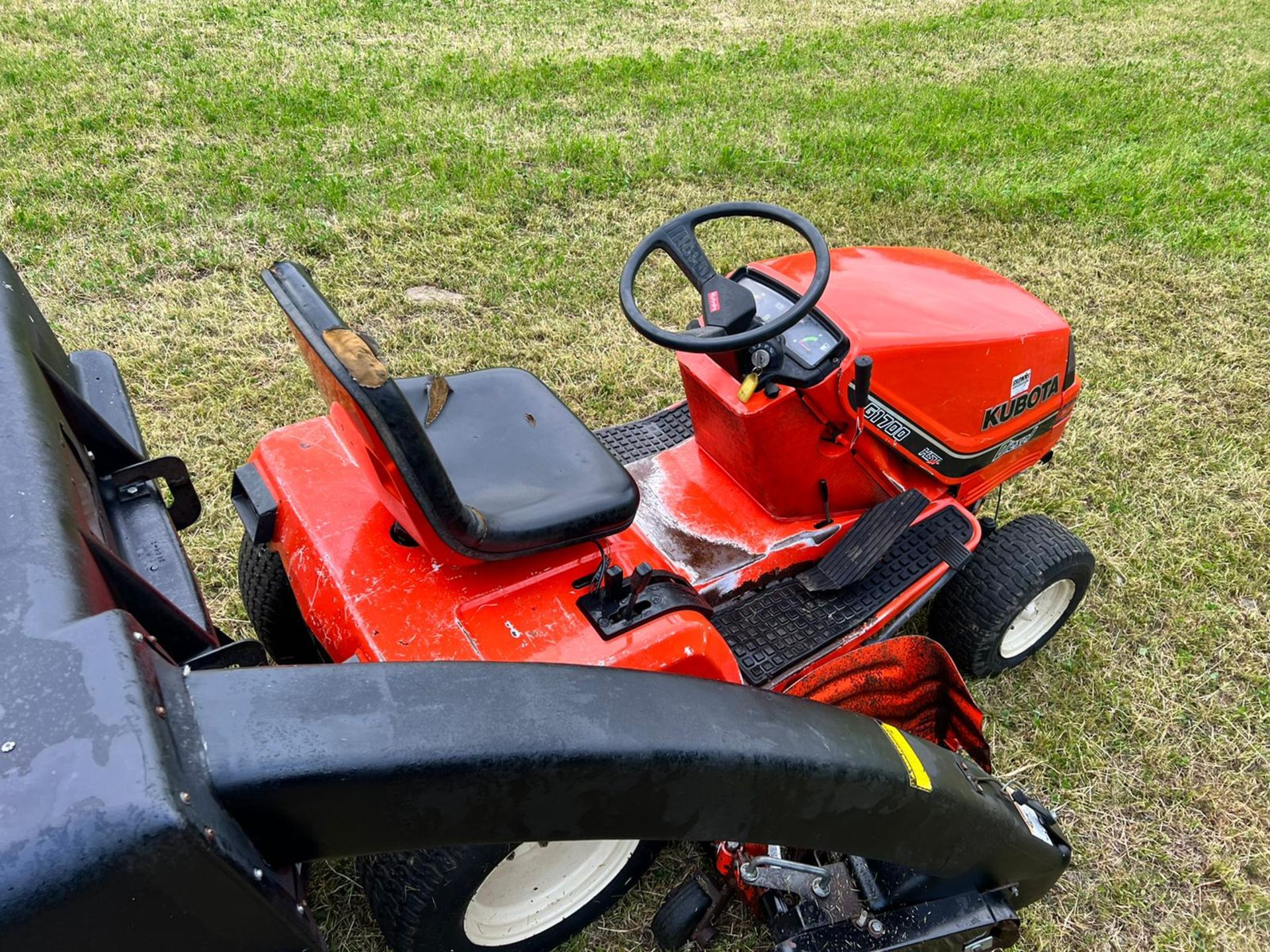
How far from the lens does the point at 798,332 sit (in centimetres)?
Result: 221

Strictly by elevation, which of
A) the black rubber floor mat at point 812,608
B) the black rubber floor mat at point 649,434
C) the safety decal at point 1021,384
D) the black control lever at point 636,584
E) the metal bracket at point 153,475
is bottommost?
the black rubber floor mat at point 812,608

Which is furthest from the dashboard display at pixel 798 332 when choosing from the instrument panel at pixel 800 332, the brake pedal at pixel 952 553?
the brake pedal at pixel 952 553

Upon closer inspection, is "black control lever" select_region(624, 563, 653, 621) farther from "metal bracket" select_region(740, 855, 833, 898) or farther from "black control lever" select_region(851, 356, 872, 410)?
"black control lever" select_region(851, 356, 872, 410)

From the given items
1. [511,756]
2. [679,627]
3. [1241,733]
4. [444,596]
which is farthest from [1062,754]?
[511,756]

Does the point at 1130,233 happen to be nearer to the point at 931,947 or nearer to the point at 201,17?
the point at 931,947

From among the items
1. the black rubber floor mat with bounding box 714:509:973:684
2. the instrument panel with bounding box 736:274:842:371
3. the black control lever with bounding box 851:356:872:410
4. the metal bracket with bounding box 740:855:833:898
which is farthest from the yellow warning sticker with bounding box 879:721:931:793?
the instrument panel with bounding box 736:274:842:371

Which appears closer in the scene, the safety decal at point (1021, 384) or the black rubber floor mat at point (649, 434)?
the safety decal at point (1021, 384)

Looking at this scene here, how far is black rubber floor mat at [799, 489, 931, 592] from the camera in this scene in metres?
2.23

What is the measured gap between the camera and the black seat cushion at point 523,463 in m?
1.71

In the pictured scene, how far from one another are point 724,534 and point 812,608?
0.95 feet

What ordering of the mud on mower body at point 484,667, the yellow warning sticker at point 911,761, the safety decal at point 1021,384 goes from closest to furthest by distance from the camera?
the mud on mower body at point 484,667 → the yellow warning sticker at point 911,761 → the safety decal at point 1021,384

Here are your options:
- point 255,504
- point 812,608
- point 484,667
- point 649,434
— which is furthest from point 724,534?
point 484,667

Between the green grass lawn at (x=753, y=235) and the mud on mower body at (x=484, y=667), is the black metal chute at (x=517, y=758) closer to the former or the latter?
the mud on mower body at (x=484, y=667)

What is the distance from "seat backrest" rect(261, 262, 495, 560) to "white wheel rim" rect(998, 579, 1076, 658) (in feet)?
5.18
